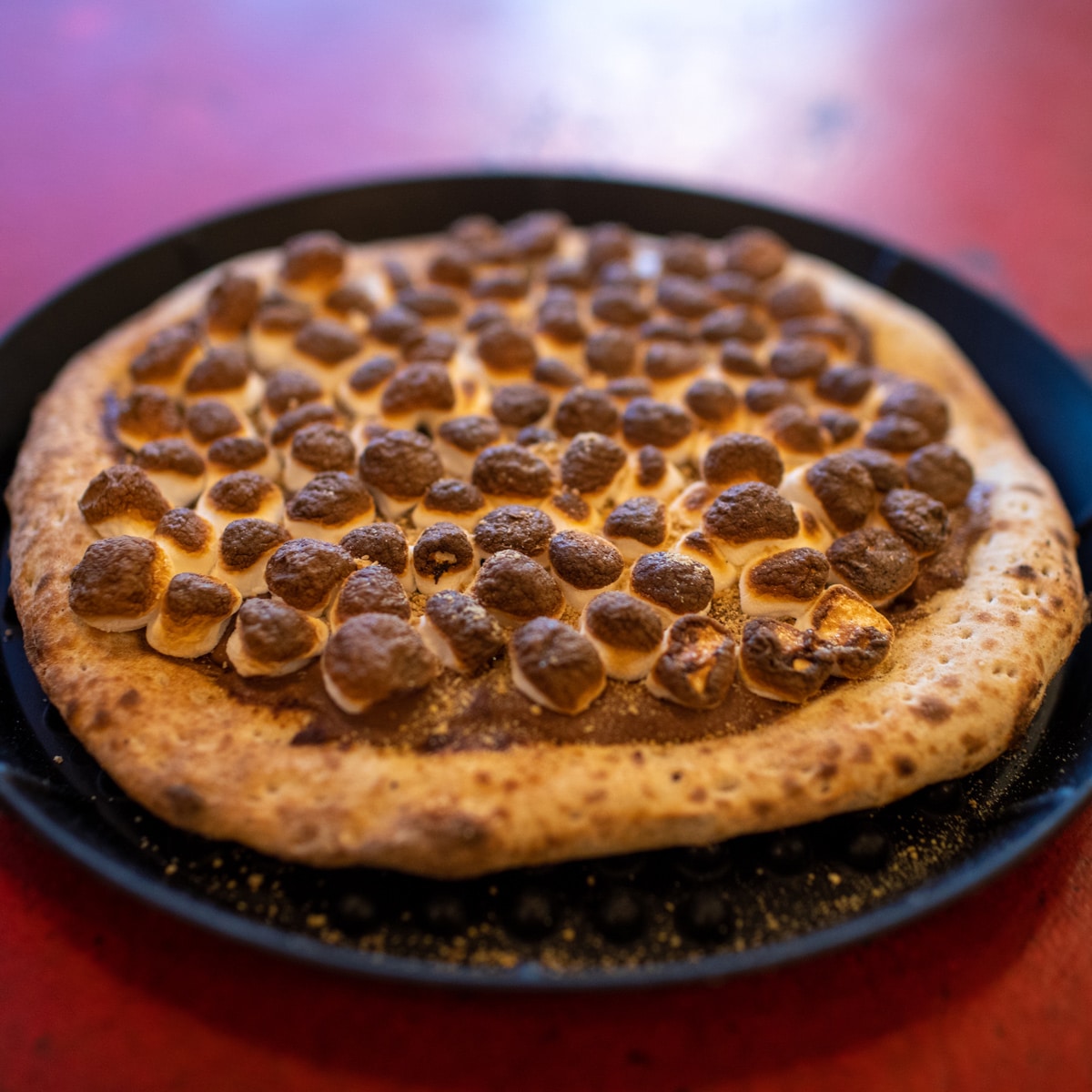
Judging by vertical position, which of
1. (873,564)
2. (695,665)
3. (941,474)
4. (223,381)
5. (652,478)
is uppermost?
(941,474)

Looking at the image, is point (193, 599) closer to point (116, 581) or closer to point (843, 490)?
point (116, 581)

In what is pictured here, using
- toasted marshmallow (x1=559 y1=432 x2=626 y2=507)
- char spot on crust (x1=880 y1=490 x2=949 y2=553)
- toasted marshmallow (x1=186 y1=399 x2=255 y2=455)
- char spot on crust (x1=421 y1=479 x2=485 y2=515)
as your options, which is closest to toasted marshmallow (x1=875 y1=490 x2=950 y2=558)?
char spot on crust (x1=880 y1=490 x2=949 y2=553)

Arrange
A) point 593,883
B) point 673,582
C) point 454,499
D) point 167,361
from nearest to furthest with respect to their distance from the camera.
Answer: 1. point 593,883
2. point 673,582
3. point 454,499
4. point 167,361

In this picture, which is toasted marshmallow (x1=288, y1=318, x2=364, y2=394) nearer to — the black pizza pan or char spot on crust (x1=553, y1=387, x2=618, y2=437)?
char spot on crust (x1=553, y1=387, x2=618, y2=437)

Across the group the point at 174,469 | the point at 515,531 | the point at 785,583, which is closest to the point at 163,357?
the point at 174,469

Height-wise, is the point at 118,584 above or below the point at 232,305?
below

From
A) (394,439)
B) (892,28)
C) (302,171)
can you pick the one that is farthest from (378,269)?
(892,28)

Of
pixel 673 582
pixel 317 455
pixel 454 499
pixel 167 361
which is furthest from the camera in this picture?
pixel 167 361

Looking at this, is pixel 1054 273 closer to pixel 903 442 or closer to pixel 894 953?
pixel 903 442
